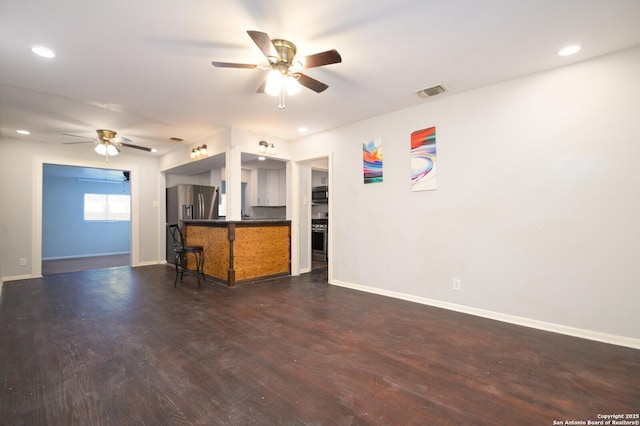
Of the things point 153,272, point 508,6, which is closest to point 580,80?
point 508,6

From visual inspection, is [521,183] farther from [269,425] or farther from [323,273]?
[323,273]

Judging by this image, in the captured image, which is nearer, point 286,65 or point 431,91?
point 286,65

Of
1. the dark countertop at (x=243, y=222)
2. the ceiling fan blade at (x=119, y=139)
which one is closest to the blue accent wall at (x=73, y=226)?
the ceiling fan blade at (x=119, y=139)

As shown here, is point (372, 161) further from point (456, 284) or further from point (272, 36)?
point (272, 36)

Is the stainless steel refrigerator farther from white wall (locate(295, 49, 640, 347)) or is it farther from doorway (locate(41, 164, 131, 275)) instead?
white wall (locate(295, 49, 640, 347))

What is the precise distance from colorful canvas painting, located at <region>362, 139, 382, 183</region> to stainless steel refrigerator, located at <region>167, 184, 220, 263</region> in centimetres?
437

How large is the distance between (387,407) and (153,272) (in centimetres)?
568

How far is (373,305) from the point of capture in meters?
3.63

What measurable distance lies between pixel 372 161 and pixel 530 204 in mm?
2031

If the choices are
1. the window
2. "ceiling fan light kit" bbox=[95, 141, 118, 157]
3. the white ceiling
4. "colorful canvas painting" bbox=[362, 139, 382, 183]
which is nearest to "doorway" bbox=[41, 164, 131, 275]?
the window

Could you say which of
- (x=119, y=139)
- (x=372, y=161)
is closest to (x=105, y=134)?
(x=119, y=139)

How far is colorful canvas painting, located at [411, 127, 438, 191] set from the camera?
11.9ft

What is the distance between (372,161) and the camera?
4270 mm

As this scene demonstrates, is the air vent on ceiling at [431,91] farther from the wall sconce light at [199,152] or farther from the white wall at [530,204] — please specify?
the wall sconce light at [199,152]
